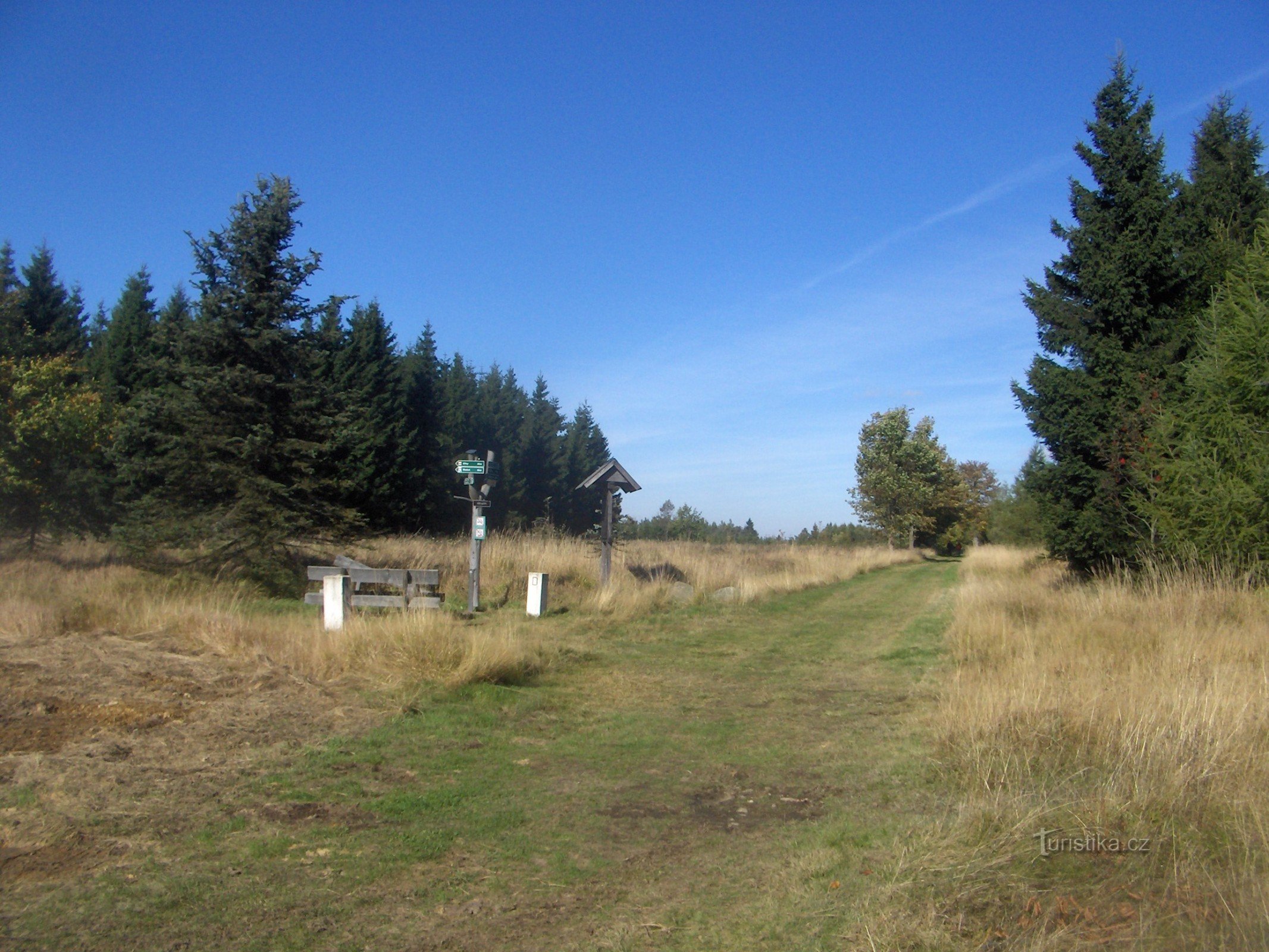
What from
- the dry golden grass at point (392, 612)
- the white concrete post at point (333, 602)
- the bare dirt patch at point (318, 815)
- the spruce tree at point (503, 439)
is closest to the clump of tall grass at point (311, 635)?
the dry golden grass at point (392, 612)

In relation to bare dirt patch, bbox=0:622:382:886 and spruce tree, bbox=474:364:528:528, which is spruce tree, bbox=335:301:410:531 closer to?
spruce tree, bbox=474:364:528:528

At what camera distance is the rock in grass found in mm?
17703

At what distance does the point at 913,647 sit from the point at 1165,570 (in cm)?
342

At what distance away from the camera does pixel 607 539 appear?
17.4 metres

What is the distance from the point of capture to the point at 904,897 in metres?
3.58

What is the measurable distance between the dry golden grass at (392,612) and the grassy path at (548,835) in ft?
2.16

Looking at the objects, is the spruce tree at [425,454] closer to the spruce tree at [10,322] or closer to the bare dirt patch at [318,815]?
the spruce tree at [10,322]

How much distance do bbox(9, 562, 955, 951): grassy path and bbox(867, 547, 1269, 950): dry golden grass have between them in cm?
49

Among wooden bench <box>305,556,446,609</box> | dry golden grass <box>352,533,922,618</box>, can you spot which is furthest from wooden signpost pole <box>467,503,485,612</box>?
wooden bench <box>305,556,446,609</box>

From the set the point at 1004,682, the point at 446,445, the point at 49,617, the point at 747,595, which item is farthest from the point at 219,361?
the point at 446,445

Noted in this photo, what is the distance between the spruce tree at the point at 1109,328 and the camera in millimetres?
17000

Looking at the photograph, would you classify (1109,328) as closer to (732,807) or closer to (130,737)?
(732,807)

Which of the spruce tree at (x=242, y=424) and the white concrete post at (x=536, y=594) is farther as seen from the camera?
the spruce tree at (x=242, y=424)

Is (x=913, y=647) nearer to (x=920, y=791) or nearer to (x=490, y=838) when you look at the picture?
(x=920, y=791)
